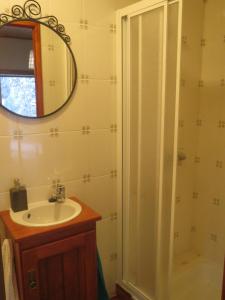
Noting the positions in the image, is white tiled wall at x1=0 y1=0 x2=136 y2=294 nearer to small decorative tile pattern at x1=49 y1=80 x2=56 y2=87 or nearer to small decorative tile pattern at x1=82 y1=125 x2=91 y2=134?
small decorative tile pattern at x1=82 y1=125 x2=91 y2=134

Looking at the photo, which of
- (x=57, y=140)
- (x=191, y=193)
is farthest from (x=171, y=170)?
(x=191, y=193)

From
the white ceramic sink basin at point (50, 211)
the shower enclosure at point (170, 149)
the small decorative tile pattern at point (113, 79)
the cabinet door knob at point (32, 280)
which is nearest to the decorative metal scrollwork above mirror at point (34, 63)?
the small decorative tile pattern at point (113, 79)

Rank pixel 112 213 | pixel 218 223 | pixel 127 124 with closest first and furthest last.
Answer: pixel 127 124, pixel 112 213, pixel 218 223

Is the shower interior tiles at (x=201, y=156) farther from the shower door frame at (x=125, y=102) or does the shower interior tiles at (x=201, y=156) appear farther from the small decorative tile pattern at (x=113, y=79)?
the small decorative tile pattern at (x=113, y=79)

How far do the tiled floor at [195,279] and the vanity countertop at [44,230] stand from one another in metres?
0.94

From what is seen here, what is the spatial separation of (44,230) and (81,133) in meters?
0.64

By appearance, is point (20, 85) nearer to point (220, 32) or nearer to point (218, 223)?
point (220, 32)

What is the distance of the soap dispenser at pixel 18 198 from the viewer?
1.47 metres

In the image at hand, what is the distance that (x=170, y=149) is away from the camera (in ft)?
4.76

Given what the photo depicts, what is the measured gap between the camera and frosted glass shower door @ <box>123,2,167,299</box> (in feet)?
4.75

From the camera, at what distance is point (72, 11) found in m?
1.56

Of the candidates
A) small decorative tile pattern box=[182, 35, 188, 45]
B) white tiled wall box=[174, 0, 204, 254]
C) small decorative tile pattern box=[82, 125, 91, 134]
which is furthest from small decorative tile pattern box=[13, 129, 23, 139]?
small decorative tile pattern box=[182, 35, 188, 45]

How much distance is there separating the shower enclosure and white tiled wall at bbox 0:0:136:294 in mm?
85

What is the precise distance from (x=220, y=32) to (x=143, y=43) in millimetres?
Answer: 828
